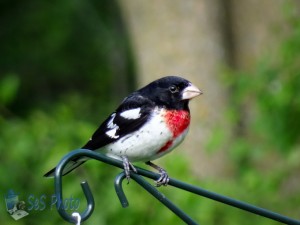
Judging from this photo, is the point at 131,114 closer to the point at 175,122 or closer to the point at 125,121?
the point at 125,121

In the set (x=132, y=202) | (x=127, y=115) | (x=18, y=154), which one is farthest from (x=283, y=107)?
(x=127, y=115)

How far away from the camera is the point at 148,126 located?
13.1ft

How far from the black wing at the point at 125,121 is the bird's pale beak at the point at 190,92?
16 cm

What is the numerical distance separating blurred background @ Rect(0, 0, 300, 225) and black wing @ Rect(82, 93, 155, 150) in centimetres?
44

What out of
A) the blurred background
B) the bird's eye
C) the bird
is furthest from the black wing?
the blurred background

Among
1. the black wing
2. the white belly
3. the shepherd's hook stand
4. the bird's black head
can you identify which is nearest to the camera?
the shepherd's hook stand

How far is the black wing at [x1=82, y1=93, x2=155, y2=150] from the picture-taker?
4047 millimetres

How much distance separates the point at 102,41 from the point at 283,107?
5.95m

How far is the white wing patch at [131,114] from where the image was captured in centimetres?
406

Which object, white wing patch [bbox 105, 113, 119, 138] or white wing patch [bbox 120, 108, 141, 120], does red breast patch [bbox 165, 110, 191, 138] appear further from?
white wing patch [bbox 105, 113, 119, 138]

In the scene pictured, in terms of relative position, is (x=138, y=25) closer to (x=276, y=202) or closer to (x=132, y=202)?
(x=276, y=202)

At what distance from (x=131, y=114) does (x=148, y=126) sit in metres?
0.13

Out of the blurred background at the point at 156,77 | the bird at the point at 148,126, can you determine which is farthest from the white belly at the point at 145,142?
the blurred background at the point at 156,77

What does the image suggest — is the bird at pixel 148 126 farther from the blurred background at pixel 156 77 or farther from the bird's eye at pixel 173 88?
the blurred background at pixel 156 77
